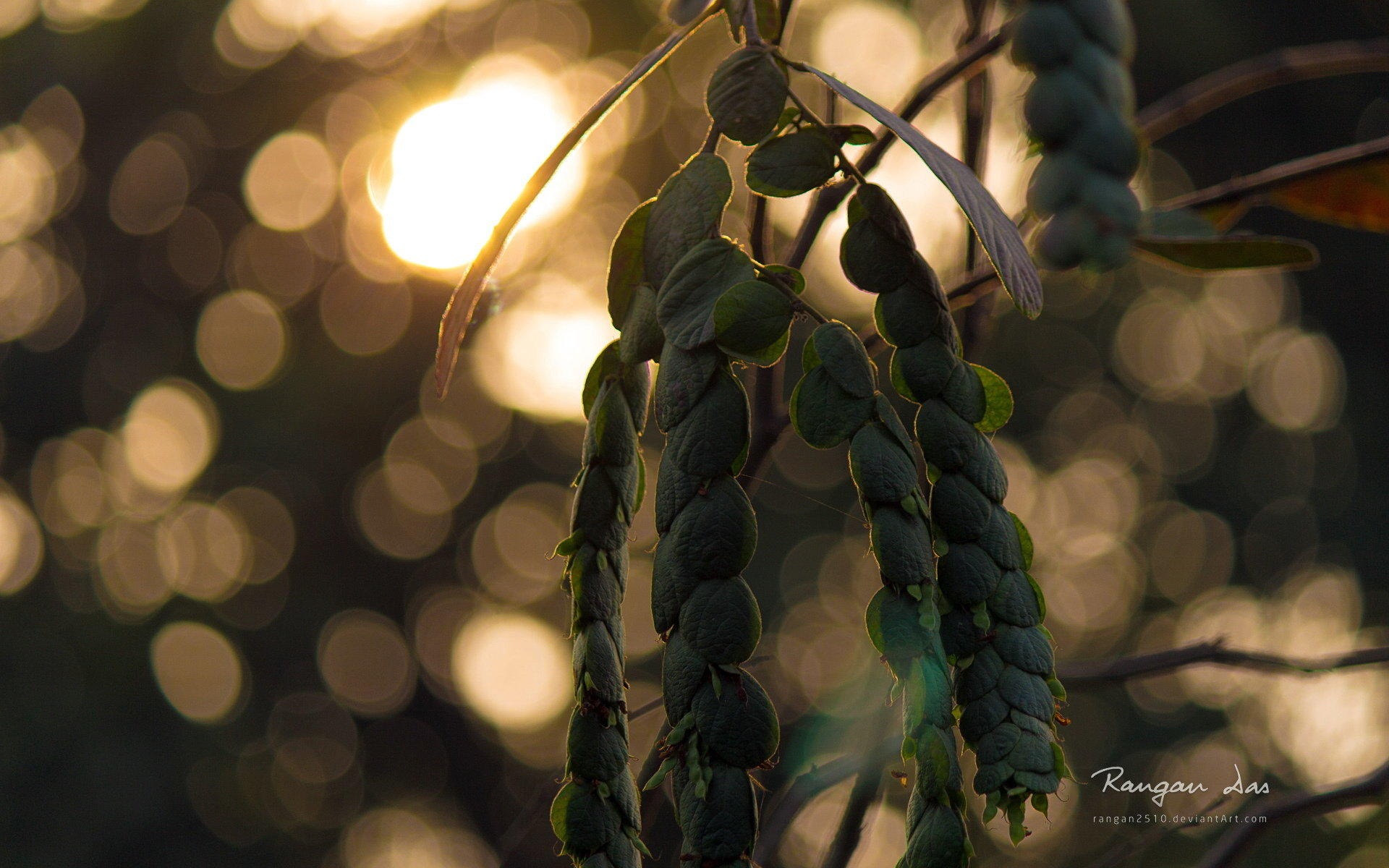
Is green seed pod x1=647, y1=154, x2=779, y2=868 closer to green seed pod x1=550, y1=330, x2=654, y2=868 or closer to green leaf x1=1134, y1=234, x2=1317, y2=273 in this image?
green seed pod x1=550, y1=330, x2=654, y2=868

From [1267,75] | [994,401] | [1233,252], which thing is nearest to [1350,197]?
[1267,75]

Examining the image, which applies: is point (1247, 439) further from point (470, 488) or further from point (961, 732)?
point (961, 732)

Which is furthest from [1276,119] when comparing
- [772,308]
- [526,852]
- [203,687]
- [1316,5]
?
[203,687]

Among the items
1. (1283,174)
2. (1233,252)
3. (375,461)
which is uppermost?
(375,461)

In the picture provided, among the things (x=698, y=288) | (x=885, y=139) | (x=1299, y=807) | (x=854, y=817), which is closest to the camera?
(x=698, y=288)

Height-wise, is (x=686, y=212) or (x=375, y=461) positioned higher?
(x=375, y=461)

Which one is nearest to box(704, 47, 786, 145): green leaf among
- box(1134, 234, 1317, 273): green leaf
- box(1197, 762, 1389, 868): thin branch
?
box(1134, 234, 1317, 273): green leaf

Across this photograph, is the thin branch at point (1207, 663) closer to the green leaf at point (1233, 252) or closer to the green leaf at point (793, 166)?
the green leaf at point (1233, 252)

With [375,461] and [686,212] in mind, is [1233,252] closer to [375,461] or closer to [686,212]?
[686,212]
